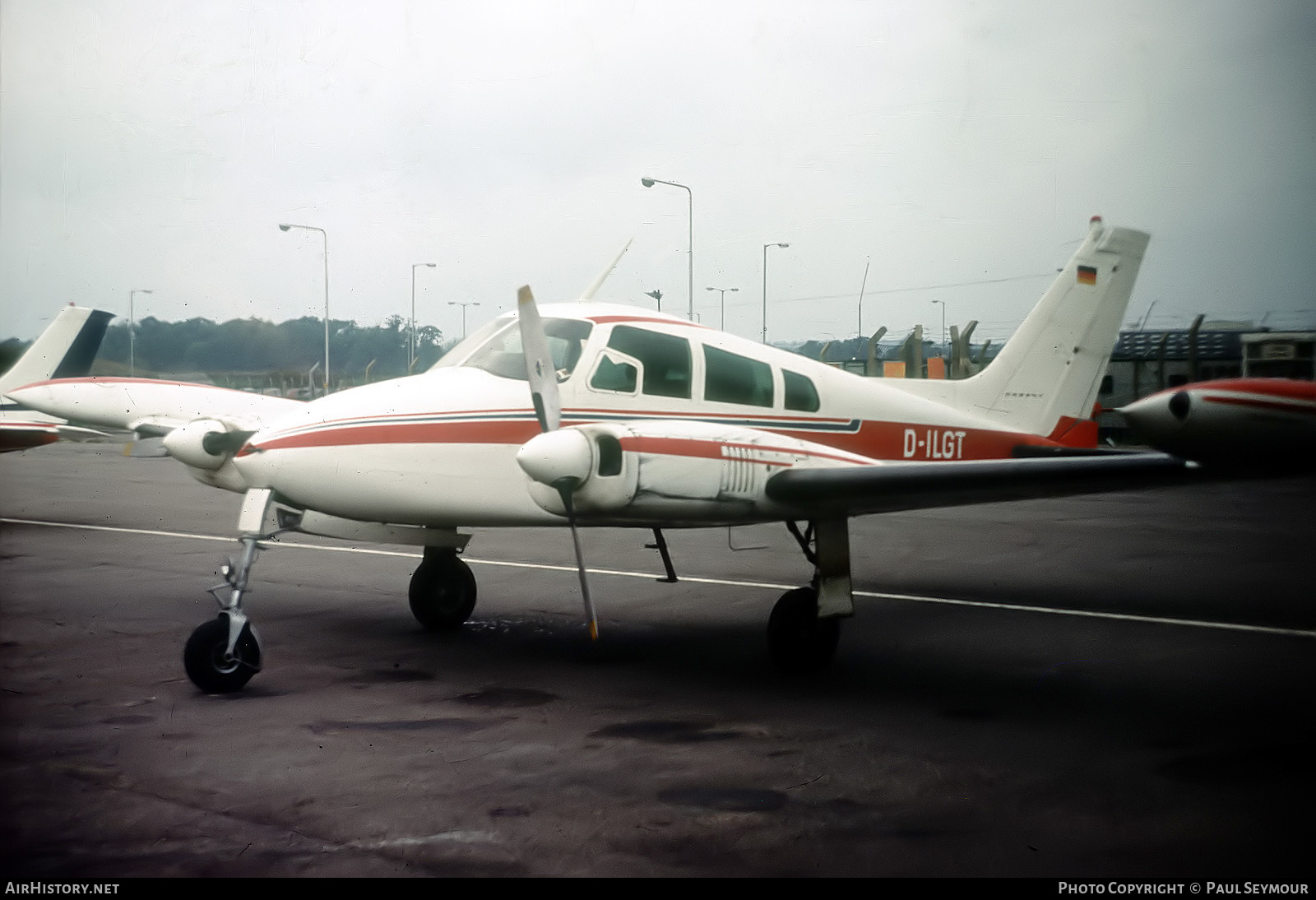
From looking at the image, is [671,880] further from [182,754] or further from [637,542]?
[637,542]

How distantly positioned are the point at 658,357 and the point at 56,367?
10781mm

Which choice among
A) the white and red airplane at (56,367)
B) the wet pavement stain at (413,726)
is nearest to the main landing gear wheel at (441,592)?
the wet pavement stain at (413,726)

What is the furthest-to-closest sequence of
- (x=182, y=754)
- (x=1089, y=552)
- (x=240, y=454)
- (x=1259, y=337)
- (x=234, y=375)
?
(x=1089, y=552), (x=234, y=375), (x=240, y=454), (x=1259, y=337), (x=182, y=754)

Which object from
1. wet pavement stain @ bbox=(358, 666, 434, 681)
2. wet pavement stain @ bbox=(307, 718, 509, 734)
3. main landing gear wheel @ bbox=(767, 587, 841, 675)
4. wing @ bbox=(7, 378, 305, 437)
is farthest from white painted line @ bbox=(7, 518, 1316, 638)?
wet pavement stain @ bbox=(307, 718, 509, 734)

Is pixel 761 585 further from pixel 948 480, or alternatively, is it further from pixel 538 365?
pixel 538 365

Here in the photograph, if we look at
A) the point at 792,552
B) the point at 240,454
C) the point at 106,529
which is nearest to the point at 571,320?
the point at 240,454

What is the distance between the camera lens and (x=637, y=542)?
1489cm

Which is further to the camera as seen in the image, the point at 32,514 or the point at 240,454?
the point at 32,514

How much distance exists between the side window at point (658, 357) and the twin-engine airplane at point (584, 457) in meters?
0.01

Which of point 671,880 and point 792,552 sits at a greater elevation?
point 671,880

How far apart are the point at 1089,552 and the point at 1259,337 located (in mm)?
7453

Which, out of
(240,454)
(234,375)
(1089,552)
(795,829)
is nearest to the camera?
(795,829)

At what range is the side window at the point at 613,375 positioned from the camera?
25.0 ft

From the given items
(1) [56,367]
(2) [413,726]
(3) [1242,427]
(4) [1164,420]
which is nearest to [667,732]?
(2) [413,726]
